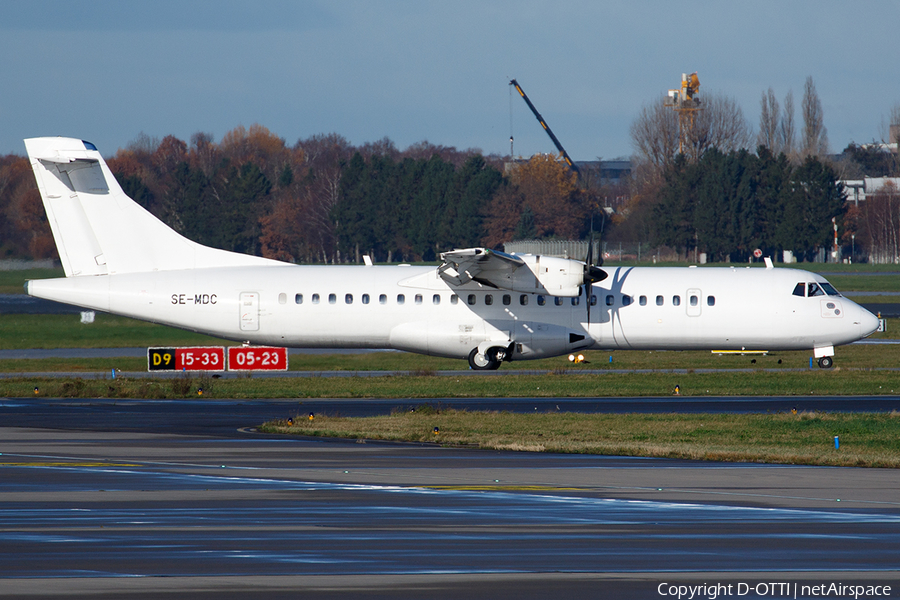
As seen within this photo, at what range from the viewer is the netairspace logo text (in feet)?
29.1

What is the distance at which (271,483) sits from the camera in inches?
580

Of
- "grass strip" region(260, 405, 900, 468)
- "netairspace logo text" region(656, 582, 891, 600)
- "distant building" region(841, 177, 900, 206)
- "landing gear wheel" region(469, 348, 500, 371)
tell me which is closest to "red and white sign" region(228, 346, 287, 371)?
"landing gear wheel" region(469, 348, 500, 371)

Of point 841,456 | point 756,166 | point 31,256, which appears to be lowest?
point 841,456

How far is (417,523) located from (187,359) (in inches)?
940

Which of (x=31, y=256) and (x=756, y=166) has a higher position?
(x=756, y=166)

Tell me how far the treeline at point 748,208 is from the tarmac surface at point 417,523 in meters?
93.4

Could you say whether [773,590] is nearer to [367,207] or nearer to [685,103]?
[367,207]

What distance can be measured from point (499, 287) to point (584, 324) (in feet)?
9.68

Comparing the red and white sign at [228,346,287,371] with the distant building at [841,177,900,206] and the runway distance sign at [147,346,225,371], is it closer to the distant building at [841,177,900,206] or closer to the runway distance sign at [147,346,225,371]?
the runway distance sign at [147,346,225,371]

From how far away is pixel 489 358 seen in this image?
112 ft

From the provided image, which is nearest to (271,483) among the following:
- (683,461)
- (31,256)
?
(683,461)

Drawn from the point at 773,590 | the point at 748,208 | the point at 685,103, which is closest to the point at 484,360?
the point at 773,590

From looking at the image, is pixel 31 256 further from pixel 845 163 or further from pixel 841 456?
pixel 845 163

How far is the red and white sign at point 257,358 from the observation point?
116 ft
